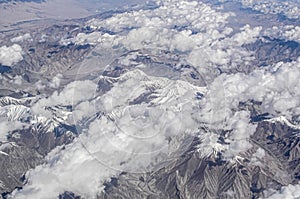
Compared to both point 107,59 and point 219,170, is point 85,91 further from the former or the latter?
point 219,170

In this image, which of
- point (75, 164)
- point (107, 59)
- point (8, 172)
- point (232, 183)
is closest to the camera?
point (107, 59)

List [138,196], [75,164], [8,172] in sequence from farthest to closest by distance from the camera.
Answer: [8,172] → [138,196] → [75,164]

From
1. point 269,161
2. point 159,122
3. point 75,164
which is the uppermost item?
point 159,122

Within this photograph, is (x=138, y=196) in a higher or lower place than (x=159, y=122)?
lower

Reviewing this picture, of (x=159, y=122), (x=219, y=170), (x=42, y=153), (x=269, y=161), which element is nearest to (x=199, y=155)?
(x=219, y=170)

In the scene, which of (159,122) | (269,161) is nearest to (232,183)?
(269,161)

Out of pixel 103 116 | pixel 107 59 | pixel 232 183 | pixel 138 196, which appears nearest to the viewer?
pixel 107 59

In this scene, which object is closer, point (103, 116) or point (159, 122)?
point (103, 116)

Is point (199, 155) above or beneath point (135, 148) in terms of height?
beneath

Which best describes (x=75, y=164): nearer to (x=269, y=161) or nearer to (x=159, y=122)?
(x=159, y=122)
